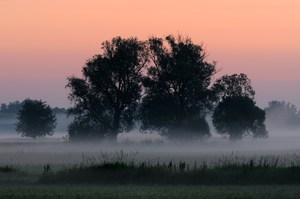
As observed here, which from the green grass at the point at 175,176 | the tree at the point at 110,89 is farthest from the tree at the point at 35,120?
the green grass at the point at 175,176

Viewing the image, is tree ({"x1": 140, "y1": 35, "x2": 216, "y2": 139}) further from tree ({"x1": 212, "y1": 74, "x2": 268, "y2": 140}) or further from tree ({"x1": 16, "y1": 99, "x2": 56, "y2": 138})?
tree ({"x1": 16, "y1": 99, "x2": 56, "y2": 138})

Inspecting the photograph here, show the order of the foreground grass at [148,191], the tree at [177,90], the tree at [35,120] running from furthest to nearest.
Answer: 1. the tree at [35,120]
2. the tree at [177,90]
3. the foreground grass at [148,191]

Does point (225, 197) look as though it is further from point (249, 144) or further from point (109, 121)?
point (249, 144)

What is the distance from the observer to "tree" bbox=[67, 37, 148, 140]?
300 feet

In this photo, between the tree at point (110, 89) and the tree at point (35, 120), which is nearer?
the tree at point (110, 89)

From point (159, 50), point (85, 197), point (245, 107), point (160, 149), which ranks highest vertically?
point (159, 50)

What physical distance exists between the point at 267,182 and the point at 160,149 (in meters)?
55.0

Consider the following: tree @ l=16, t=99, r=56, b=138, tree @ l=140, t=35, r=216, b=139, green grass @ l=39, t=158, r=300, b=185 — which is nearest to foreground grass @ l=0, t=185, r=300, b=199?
green grass @ l=39, t=158, r=300, b=185

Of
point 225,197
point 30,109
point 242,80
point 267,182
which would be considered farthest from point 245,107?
point 225,197

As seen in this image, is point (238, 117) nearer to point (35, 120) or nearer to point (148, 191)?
point (35, 120)

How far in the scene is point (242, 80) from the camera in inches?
3824

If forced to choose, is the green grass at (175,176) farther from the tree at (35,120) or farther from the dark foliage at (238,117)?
the tree at (35,120)

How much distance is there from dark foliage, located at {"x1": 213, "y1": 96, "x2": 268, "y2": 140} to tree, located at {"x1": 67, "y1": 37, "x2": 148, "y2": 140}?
35.1ft

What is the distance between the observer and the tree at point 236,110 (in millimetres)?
94125
